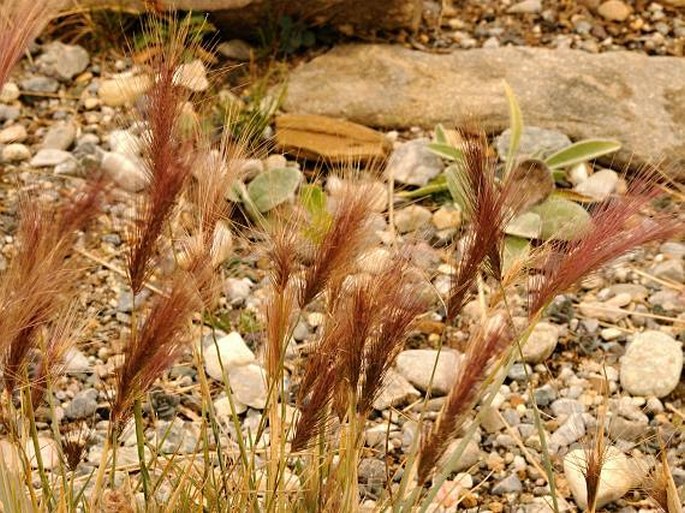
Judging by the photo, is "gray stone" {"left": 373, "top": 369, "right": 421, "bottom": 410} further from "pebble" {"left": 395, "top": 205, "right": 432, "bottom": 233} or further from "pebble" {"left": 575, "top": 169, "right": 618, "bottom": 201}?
"pebble" {"left": 575, "top": 169, "right": 618, "bottom": 201}

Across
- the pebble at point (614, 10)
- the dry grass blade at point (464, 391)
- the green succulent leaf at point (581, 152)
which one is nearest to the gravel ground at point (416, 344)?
the green succulent leaf at point (581, 152)

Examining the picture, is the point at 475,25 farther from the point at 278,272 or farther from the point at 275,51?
the point at 278,272

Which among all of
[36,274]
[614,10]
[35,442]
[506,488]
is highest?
[36,274]

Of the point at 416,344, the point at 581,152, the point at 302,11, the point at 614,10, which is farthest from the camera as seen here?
the point at 614,10

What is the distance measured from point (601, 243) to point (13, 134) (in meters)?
2.19

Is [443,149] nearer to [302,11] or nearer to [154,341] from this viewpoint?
[302,11]

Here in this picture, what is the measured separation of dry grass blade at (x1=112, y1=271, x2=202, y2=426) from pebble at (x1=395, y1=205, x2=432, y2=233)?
5.33 feet

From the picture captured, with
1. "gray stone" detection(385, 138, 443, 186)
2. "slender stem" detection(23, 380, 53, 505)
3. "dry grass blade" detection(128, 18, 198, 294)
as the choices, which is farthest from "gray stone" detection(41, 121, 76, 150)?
"dry grass blade" detection(128, 18, 198, 294)

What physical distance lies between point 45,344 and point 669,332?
164 cm

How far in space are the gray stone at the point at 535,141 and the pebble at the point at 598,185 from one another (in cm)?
15

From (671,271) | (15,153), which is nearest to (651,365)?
(671,271)

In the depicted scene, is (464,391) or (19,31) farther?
(19,31)

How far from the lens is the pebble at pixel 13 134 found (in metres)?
3.40

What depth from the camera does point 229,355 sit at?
9.04 ft
